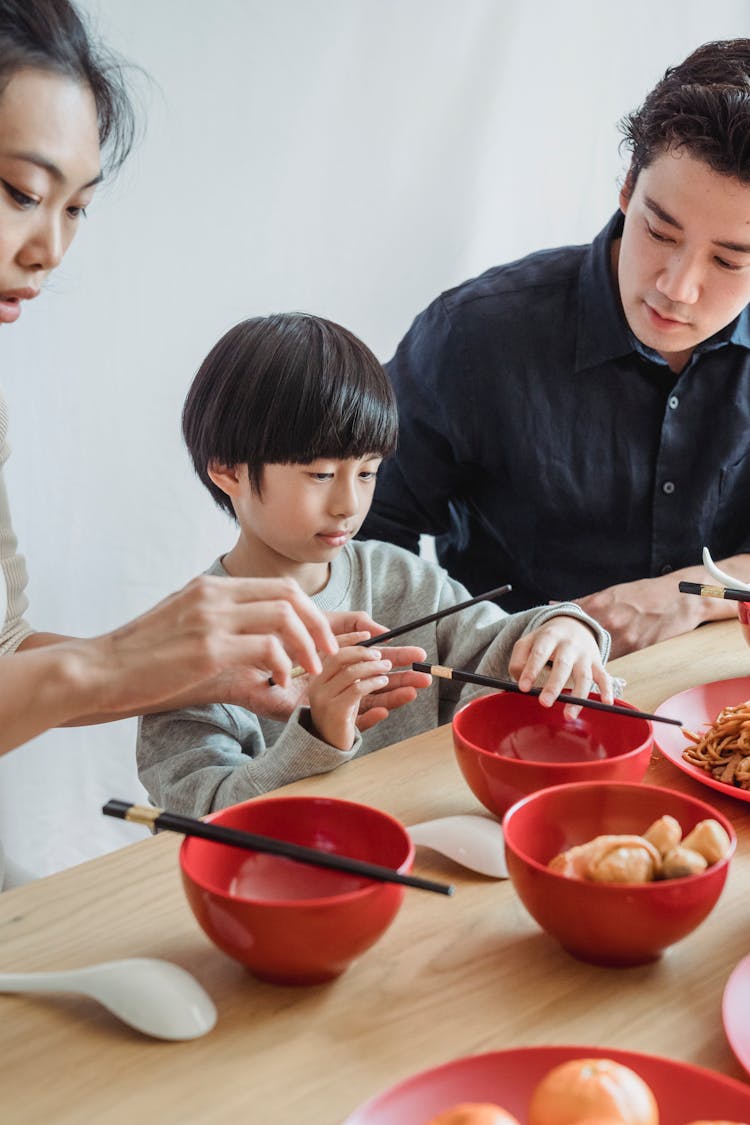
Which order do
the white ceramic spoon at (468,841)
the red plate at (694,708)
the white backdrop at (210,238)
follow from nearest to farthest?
1. the white ceramic spoon at (468,841)
2. the red plate at (694,708)
3. the white backdrop at (210,238)

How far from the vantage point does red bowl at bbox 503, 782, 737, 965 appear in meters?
0.76

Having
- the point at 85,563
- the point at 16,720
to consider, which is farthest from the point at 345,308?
the point at 16,720

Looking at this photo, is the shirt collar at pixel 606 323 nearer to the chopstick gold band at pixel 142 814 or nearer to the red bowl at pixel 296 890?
the red bowl at pixel 296 890

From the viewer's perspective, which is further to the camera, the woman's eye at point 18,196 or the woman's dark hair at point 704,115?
the woman's dark hair at point 704,115

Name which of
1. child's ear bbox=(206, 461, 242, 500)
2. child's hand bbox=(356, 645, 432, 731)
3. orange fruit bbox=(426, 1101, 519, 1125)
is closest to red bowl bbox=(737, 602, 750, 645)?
child's hand bbox=(356, 645, 432, 731)

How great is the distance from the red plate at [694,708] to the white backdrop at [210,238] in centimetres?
118

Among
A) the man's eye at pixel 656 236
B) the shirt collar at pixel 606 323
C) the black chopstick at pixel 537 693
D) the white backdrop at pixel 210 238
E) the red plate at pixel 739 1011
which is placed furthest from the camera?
the white backdrop at pixel 210 238

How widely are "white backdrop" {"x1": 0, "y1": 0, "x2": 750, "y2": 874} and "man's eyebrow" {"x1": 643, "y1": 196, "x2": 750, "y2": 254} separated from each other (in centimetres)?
89

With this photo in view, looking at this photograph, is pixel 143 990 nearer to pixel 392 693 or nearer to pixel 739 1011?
pixel 739 1011

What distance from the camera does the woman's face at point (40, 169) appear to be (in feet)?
3.27

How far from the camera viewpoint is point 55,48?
3.36 feet

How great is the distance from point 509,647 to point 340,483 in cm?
29

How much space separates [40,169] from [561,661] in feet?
2.18

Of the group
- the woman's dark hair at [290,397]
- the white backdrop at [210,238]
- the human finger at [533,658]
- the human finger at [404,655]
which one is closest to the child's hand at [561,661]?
the human finger at [533,658]
